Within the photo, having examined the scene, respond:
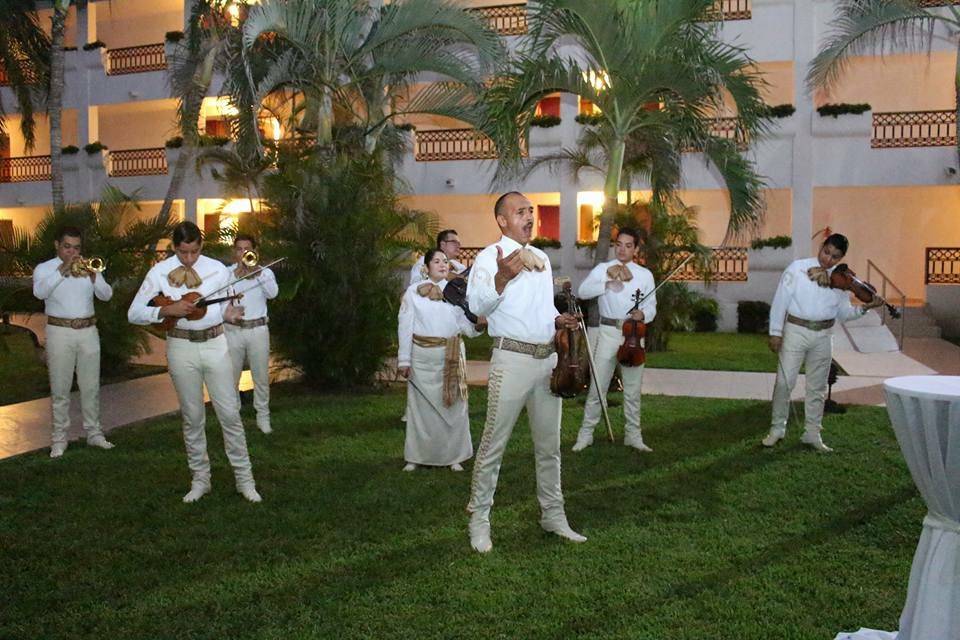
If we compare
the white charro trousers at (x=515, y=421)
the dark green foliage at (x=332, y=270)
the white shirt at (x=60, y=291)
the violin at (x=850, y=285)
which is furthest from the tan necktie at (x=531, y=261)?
the dark green foliage at (x=332, y=270)

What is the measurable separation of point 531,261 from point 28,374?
1189 cm

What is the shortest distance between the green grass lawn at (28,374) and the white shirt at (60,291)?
2228mm

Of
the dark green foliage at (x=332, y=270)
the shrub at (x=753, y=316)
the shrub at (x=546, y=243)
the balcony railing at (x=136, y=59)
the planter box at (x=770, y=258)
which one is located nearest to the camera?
the dark green foliage at (x=332, y=270)

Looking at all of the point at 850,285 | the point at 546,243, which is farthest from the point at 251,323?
the point at 546,243

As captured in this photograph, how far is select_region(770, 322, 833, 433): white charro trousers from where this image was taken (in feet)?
28.1

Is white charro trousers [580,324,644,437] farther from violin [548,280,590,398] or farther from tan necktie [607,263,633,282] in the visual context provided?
violin [548,280,590,398]

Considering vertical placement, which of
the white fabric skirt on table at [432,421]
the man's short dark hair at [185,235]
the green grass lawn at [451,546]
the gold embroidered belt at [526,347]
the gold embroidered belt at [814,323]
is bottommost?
the green grass lawn at [451,546]

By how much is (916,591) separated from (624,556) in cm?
198

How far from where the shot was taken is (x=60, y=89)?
19.4 meters

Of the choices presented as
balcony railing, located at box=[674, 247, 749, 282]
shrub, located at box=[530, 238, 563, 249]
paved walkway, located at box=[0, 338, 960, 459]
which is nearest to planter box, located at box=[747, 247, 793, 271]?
balcony railing, located at box=[674, 247, 749, 282]

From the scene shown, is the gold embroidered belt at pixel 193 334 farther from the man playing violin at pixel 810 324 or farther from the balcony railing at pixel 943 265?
the balcony railing at pixel 943 265

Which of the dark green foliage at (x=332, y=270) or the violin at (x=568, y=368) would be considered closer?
the violin at (x=568, y=368)

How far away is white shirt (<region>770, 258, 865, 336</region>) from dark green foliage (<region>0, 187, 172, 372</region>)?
8298mm

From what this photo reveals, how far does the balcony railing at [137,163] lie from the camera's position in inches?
1056
